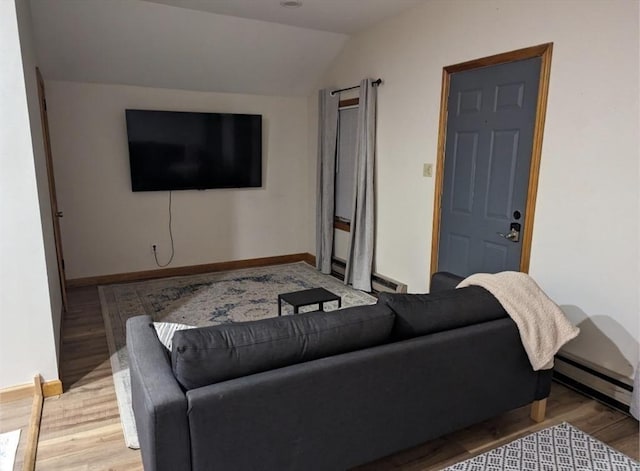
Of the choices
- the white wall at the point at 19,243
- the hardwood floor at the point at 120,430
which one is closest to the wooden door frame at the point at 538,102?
the hardwood floor at the point at 120,430

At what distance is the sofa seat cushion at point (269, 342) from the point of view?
1463 millimetres

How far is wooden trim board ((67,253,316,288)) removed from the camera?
4676mm

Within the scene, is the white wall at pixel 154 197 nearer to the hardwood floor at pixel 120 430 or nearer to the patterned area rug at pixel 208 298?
the patterned area rug at pixel 208 298

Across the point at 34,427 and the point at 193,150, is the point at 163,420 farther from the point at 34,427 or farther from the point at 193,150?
the point at 193,150

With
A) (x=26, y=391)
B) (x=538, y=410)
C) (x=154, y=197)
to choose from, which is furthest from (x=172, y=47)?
(x=538, y=410)

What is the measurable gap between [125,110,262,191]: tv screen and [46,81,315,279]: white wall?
0.13m

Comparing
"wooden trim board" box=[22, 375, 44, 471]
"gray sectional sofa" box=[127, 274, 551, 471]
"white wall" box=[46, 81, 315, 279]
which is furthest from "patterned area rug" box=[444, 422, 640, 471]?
"white wall" box=[46, 81, 315, 279]

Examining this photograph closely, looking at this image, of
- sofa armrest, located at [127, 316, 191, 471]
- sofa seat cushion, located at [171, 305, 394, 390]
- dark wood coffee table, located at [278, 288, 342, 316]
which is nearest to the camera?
sofa armrest, located at [127, 316, 191, 471]

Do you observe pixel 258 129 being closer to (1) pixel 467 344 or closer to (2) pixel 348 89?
(2) pixel 348 89

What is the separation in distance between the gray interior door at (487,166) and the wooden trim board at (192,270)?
2.54m

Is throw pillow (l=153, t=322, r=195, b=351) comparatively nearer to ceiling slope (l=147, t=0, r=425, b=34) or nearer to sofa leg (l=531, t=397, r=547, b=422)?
sofa leg (l=531, t=397, r=547, b=422)

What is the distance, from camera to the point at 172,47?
167 inches

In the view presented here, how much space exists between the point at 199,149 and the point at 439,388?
3.92 metres

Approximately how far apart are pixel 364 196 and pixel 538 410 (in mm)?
2572
